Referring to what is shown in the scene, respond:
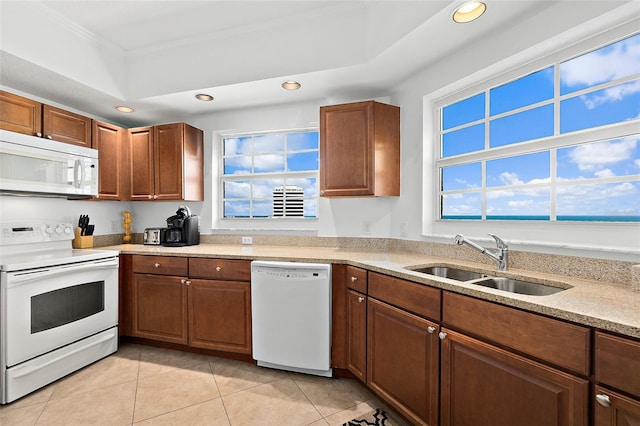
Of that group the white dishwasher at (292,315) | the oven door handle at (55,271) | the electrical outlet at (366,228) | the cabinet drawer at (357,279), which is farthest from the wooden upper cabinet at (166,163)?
the cabinet drawer at (357,279)

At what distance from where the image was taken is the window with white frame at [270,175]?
10.3ft

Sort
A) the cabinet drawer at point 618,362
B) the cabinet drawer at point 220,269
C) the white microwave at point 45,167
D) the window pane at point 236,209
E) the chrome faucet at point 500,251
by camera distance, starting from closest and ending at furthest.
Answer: the cabinet drawer at point 618,362 → the chrome faucet at point 500,251 → the white microwave at point 45,167 → the cabinet drawer at point 220,269 → the window pane at point 236,209

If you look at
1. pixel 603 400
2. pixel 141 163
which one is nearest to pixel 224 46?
pixel 141 163

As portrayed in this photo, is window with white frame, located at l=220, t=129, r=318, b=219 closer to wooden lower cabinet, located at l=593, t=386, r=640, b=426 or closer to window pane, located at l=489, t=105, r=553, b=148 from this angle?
window pane, located at l=489, t=105, r=553, b=148

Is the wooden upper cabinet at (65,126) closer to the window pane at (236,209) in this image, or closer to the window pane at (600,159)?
the window pane at (236,209)

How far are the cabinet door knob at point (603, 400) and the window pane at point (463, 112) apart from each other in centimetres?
175

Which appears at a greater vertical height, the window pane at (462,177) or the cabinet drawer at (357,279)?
the window pane at (462,177)

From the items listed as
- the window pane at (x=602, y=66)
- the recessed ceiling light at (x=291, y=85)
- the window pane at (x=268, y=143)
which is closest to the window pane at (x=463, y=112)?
the window pane at (x=602, y=66)

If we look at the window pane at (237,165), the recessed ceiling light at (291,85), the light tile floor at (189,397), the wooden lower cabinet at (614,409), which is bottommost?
the light tile floor at (189,397)

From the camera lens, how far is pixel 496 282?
1691 mm

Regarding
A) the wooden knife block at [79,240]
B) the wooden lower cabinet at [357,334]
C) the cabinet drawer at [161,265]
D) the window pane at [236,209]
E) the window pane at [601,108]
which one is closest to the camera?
the window pane at [601,108]

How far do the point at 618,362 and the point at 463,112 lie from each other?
184 centimetres

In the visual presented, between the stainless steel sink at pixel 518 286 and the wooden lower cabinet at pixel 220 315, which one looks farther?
the wooden lower cabinet at pixel 220 315

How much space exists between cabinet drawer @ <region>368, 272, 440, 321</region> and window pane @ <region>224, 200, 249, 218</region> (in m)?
1.84
